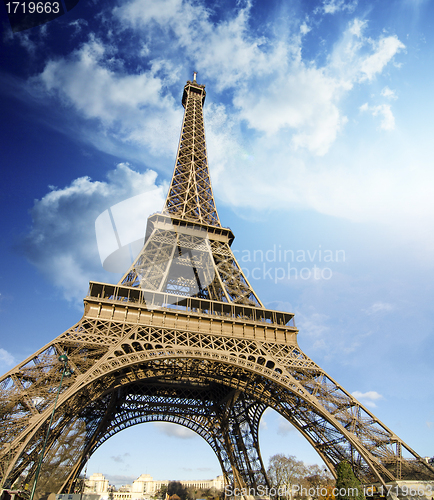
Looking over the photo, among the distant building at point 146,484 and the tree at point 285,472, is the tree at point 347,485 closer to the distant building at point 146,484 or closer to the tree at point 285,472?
the tree at point 285,472

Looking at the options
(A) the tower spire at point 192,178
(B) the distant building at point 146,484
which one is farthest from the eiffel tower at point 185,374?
(B) the distant building at point 146,484

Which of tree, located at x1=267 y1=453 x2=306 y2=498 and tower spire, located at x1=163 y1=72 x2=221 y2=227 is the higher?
tower spire, located at x1=163 y1=72 x2=221 y2=227

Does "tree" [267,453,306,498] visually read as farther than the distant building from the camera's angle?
No

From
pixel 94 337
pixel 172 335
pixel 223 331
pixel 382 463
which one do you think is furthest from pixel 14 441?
pixel 382 463

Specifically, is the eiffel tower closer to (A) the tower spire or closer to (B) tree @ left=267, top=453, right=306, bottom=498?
(A) the tower spire

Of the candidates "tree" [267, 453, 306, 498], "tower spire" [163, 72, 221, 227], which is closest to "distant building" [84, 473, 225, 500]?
"tree" [267, 453, 306, 498]

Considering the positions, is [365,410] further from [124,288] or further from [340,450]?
[124,288]
